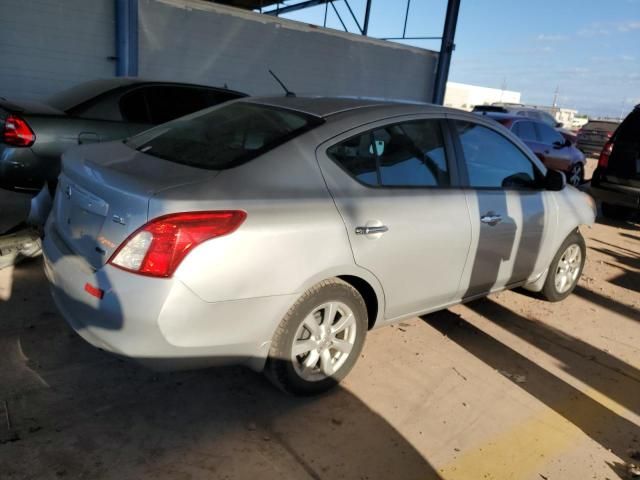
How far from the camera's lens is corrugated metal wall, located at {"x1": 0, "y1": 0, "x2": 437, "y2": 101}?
868 centimetres

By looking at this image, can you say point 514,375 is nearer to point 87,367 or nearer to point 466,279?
point 466,279

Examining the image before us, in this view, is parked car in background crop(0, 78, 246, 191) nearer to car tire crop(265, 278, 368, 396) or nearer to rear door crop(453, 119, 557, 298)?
car tire crop(265, 278, 368, 396)

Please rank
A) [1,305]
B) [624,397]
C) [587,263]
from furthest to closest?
[587,263] → [1,305] → [624,397]

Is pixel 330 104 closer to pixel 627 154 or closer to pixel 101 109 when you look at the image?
pixel 101 109

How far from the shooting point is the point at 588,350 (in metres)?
4.06

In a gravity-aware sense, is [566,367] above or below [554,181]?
below

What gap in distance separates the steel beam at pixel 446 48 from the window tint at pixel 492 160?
1057 cm

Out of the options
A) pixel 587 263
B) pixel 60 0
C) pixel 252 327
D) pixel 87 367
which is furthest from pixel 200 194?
Result: pixel 60 0

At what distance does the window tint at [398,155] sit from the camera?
2982 millimetres

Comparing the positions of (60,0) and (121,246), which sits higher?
(60,0)

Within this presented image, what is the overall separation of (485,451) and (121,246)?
202cm

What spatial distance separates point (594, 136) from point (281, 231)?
72.0 ft

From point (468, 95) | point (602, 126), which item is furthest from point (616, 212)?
point (468, 95)

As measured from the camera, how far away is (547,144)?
11.3 metres
